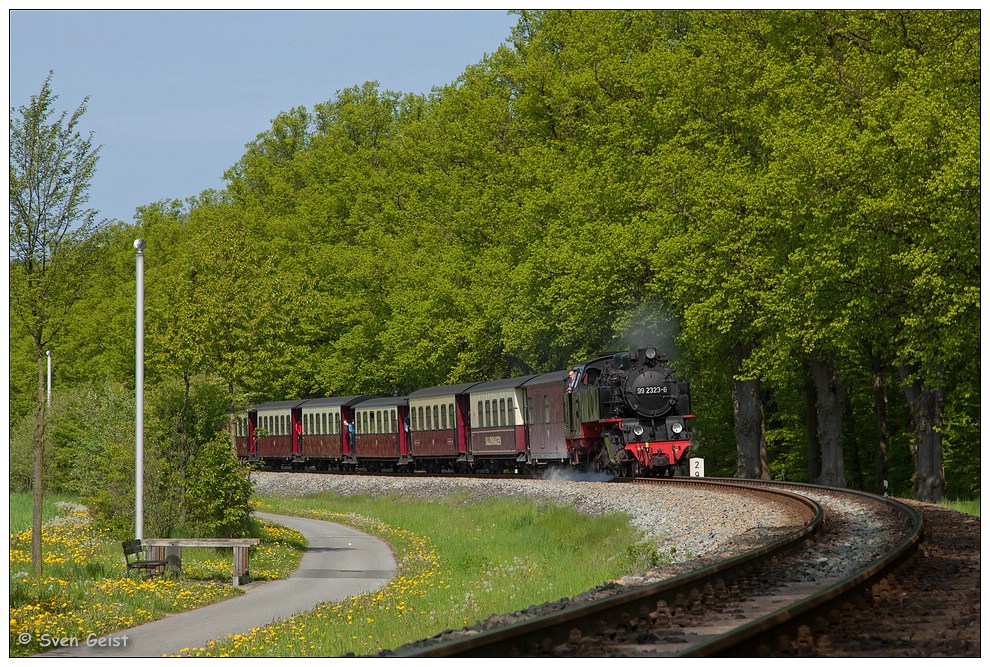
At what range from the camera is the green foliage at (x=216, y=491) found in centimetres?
2489

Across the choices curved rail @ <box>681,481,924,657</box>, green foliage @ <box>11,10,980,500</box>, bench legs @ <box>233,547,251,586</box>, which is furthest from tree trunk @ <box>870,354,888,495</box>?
curved rail @ <box>681,481,924,657</box>

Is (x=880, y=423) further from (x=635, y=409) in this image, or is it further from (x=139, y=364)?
(x=139, y=364)

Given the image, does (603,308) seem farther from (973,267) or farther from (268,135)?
(268,135)

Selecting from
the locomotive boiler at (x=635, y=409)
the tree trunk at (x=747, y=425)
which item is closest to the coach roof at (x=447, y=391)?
the locomotive boiler at (x=635, y=409)

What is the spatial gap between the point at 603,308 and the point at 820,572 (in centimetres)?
2628

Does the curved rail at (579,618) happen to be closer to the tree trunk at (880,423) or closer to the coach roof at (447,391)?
the tree trunk at (880,423)

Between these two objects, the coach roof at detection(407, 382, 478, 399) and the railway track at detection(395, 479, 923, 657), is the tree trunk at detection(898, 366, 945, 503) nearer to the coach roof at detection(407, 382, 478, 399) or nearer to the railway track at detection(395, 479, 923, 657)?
the railway track at detection(395, 479, 923, 657)

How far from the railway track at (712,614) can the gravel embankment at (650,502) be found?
2.41 metres

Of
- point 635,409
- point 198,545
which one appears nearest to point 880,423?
point 635,409

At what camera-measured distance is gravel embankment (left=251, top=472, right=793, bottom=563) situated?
63.6 ft

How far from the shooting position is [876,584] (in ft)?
40.1

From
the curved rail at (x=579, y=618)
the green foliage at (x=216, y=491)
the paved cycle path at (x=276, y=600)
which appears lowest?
the paved cycle path at (x=276, y=600)

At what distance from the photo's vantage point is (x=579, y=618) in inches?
385

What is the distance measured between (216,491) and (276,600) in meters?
6.88
